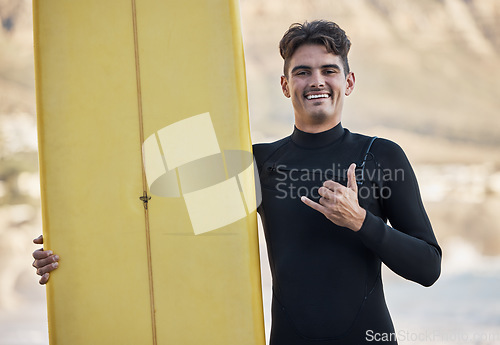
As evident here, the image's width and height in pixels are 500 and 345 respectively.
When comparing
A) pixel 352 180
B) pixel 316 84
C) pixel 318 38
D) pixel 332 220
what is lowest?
pixel 332 220

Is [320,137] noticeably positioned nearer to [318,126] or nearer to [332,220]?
[318,126]

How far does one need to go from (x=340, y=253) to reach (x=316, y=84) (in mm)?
533

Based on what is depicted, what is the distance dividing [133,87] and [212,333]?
813 mm

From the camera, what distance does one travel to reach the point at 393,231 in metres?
1.48

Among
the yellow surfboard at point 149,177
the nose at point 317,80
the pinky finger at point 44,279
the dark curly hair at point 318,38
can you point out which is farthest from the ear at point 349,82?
the pinky finger at point 44,279

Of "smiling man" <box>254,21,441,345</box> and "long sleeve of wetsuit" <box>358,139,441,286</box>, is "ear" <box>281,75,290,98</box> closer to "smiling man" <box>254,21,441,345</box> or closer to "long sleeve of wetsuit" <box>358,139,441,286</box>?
"smiling man" <box>254,21,441,345</box>

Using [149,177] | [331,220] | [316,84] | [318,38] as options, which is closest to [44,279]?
[149,177]

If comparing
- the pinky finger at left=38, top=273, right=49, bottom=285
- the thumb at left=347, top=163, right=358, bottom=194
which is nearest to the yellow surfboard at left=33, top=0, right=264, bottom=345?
the pinky finger at left=38, top=273, right=49, bottom=285

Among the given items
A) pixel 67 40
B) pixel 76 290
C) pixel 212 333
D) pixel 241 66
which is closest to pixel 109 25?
pixel 67 40

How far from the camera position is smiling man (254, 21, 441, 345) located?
151cm

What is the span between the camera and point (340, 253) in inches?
62.9

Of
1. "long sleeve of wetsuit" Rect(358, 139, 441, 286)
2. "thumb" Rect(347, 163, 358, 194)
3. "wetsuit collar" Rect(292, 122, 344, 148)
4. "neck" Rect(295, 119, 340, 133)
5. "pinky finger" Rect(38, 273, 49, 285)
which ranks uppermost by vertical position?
"neck" Rect(295, 119, 340, 133)

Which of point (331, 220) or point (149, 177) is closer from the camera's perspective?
point (331, 220)

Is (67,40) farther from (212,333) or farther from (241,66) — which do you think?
(212,333)
